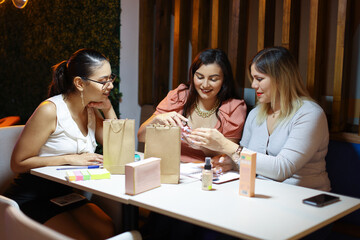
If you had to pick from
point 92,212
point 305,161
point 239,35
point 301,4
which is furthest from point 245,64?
point 92,212

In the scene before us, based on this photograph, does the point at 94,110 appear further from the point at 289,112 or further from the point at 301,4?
the point at 301,4

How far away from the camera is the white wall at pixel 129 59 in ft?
14.2

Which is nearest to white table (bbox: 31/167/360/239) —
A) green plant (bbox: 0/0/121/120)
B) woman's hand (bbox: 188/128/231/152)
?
woman's hand (bbox: 188/128/231/152)

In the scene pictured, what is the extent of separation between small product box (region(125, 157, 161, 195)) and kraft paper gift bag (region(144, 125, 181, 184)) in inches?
2.5

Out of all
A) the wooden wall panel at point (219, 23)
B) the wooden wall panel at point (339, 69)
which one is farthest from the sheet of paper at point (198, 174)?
the wooden wall panel at point (219, 23)

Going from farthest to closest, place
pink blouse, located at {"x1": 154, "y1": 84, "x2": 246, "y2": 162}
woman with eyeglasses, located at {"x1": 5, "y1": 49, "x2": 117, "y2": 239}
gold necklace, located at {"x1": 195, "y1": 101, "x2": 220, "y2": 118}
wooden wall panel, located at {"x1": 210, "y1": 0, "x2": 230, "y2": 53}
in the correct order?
1. wooden wall panel, located at {"x1": 210, "y1": 0, "x2": 230, "y2": 53}
2. gold necklace, located at {"x1": 195, "y1": 101, "x2": 220, "y2": 118}
3. pink blouse, located at {"x1": 154, "y1": 84, "x2": 246, "y2": 162}
4. woman with eyeglasses, located at {"x1": 5, "y1": 49, "x2": 117, "y2": 239}

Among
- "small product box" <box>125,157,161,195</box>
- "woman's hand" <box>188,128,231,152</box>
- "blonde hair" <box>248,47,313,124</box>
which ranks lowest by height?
"small product box" <box>125,157,161,195</box>

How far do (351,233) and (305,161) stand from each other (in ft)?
2.28

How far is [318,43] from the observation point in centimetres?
284

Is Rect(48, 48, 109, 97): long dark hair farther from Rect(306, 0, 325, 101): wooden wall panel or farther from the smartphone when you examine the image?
the smartphone

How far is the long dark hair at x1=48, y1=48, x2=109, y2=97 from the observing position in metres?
2.71

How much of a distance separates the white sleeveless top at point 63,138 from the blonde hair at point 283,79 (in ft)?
4.04

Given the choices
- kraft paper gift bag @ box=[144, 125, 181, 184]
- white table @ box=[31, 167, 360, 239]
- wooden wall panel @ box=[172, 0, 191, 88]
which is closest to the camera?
white table @ box=[31, 167, 360, 239]

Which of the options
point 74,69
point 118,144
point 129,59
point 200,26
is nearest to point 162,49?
point 129,59
